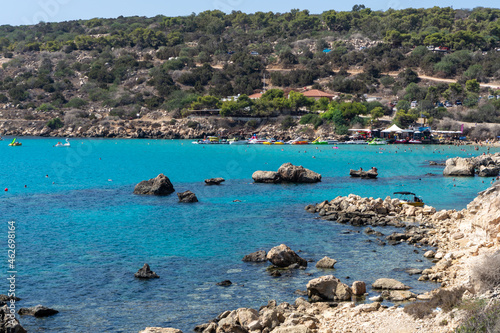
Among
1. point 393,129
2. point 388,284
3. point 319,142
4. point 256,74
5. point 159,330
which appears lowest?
point 319,142

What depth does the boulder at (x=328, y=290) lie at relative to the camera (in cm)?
2070

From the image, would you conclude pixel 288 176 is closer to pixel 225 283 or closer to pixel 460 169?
pixel 460 169

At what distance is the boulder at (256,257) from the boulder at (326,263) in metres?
2.80

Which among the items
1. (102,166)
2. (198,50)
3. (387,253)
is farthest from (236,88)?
(387,253)

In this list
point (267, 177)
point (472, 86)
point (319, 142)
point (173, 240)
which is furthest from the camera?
point (472, 86)

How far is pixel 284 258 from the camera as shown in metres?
25.5

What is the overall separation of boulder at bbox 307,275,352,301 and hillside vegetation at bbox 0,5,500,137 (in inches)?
3903

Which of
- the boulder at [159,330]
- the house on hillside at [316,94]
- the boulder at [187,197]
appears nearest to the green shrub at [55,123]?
the house on hillside at [316,94]

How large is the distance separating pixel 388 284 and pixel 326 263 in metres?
3.95

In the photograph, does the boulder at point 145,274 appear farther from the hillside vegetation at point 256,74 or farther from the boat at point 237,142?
the hillside vegetation at point 256,74

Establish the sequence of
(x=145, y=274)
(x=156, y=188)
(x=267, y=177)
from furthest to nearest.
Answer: (x=267, y=177), (x=156, y=188), (x=145, y=274)

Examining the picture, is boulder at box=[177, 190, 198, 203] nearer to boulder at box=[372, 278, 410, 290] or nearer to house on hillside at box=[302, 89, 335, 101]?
boulder at box=[372, 278, 410, 290]

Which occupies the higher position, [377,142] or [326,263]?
[326,263]

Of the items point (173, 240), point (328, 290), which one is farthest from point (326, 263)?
point (173, 240)
